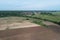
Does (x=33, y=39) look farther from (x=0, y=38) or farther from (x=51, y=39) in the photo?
(x=0, y=38)

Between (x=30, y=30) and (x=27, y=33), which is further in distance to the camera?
(x=30, y=30)

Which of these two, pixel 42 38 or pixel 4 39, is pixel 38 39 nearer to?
pixel 42 38

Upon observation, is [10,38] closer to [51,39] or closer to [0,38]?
[0,38]

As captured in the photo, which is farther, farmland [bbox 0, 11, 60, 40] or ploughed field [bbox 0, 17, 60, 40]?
farmland [bbox 0, 11, 60, 40]

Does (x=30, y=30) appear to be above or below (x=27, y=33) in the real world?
below

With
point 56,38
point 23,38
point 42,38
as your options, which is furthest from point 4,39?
point 56,38

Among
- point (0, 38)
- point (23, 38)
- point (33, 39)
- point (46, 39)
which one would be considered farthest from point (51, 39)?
point (0, 38)

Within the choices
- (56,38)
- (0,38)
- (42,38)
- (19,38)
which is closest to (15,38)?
(19,38)

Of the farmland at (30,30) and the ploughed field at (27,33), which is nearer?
the ploughed field at (27,33)
